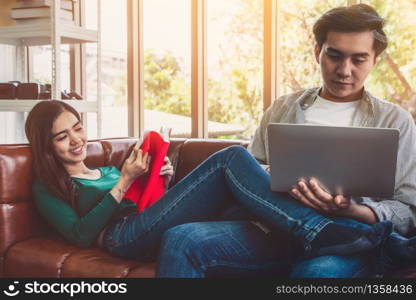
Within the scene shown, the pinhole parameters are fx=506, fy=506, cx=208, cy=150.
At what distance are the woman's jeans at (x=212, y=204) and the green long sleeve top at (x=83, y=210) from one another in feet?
0.22

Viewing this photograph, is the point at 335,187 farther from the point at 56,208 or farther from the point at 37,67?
the point at 37,67

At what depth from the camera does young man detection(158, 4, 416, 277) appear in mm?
1372

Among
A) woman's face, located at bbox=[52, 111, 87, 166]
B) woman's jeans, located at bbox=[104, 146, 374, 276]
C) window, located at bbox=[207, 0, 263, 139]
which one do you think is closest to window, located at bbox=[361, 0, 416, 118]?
window, located at bbox=[207, 0, 263, 139]

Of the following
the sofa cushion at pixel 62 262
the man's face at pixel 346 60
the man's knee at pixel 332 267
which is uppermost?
the man's face at pixel 346 60

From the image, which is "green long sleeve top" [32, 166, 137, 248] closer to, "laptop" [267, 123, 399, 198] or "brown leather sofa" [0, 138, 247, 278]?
"brown leather sofa" [0, 138, 247, 278]

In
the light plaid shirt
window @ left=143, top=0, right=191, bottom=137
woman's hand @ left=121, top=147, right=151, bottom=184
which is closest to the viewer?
the light plaid shirt

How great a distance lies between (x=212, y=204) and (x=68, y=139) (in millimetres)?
668

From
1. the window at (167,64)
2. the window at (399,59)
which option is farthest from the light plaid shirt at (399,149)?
the window at (167,64)

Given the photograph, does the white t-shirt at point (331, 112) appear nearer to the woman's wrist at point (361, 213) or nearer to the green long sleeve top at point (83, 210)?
the woman's wrist at point (361, 213)

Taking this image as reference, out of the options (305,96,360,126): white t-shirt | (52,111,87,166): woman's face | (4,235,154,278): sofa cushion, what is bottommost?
(4,235,154,278): sofa cushion

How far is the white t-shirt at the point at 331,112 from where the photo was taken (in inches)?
69.7

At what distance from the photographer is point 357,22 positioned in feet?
5.40

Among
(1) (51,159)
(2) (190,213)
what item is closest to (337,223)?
(2) (190,213)

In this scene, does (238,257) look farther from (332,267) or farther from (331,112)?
(331,112)
